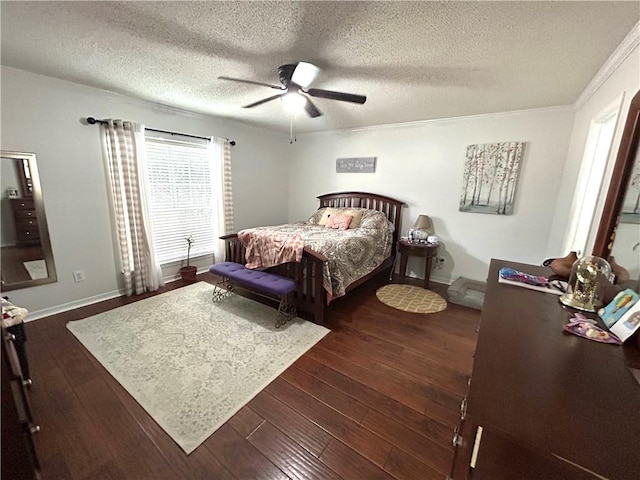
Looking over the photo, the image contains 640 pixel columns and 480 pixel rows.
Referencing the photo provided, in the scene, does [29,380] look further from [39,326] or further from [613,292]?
[613,292]

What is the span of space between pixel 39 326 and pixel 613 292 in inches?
175

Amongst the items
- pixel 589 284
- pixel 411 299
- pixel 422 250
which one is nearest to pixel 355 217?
pixel 422 250

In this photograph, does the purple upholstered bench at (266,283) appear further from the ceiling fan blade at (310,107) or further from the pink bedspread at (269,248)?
the ceiling fan blade at (310,107)

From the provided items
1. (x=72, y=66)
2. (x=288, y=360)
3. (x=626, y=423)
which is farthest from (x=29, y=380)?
(x=626, y=423)

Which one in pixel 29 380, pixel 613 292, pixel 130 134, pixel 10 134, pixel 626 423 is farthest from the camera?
pixel 130 134

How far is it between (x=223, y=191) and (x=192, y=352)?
254cm

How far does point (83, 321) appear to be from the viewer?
8.43 ft

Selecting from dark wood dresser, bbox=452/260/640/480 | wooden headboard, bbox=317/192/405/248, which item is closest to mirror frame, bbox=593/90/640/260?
dark wood dresser, bbox=452/260/640/480

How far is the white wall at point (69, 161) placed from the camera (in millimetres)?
2373

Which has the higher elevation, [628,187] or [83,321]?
[628,187]

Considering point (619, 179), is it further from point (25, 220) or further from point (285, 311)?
point (25, 220)

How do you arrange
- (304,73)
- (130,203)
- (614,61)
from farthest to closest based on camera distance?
(130,203) < (304,73) < (614,61)

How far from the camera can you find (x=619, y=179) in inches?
58.4

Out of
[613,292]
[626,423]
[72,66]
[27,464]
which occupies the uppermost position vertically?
[72,66]
